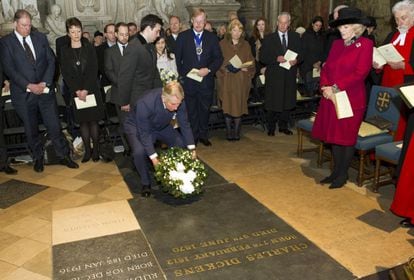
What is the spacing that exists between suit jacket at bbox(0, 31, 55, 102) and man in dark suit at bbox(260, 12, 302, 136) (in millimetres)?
3259

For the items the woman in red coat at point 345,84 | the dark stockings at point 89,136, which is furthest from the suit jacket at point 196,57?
the woman in red coat at point 345,84

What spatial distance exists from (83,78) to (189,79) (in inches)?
59.7

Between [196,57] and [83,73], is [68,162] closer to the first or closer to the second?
[83,73]

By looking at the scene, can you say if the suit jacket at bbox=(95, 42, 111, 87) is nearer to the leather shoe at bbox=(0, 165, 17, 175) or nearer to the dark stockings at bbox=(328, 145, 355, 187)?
the leather shoe at bbox=(0, 165, 17, 175)

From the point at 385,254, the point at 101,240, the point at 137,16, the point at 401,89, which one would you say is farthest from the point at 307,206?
the point at 137,16

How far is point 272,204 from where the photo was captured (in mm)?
4684

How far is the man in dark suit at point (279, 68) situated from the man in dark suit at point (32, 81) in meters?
3.21

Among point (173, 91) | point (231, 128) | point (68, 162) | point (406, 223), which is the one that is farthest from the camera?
point (231, 128)

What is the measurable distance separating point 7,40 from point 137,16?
5.18 meters

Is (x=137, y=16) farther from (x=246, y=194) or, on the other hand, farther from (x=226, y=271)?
(x=226, y=271)

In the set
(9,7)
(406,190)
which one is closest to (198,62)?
(406,190)

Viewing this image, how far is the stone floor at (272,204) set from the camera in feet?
12.1

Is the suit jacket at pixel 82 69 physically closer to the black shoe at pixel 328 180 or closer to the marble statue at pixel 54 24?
the black shoe at pixel 328 180

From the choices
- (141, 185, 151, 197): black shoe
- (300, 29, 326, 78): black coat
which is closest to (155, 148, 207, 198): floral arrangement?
(141, 185, 151, 197): black shoe
